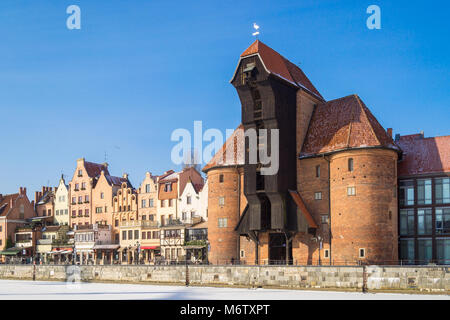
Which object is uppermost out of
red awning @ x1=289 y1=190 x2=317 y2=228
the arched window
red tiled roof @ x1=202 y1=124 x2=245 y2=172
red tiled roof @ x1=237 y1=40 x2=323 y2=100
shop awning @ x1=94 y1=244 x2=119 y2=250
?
red tiled roof @ x1=237 y1=40 x2=323 y2=100

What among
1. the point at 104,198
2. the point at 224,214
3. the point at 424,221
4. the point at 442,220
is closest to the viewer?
the point at 442,220

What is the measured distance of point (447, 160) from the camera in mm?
54250

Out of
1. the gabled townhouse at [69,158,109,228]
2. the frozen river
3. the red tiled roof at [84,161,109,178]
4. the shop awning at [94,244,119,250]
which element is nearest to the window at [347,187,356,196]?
the frozen river

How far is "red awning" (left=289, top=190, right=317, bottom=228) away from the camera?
54156 mm

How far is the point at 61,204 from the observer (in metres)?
97.3

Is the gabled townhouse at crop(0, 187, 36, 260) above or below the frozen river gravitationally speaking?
above

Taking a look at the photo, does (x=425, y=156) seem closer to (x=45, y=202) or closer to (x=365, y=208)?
(x=365, y=208)

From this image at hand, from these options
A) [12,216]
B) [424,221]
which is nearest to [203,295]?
[424,221]

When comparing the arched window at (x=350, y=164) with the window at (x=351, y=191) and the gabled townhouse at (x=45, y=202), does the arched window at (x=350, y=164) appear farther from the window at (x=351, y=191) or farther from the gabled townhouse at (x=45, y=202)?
the gabled townhouse at (x=45, y=202)

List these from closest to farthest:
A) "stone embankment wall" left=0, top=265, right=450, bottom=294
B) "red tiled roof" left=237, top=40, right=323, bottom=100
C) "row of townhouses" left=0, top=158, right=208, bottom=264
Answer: "stone embankment wall" left=0, top=265, right=450, bottom=294 → "red tiled roof" left=237, top=40, right=323, bottom=100 → "row of townhouses" left=0, top=158, right=208, bottom=264

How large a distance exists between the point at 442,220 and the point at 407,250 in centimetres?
430

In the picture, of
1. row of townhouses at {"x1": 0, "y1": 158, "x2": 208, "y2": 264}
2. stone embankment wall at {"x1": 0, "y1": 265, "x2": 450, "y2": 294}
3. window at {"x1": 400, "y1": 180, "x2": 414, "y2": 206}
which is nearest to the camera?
stone embankment wall at {"x1": 0, "y1": 265, "x2": 450, "y2": 294}

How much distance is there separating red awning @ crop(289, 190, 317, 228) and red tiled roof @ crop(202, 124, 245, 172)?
7.44m

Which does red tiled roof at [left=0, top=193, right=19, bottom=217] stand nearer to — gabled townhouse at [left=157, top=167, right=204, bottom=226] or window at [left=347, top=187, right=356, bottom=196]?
gabled townhouse at [left=157, top=167, right=204, bottom=226]
